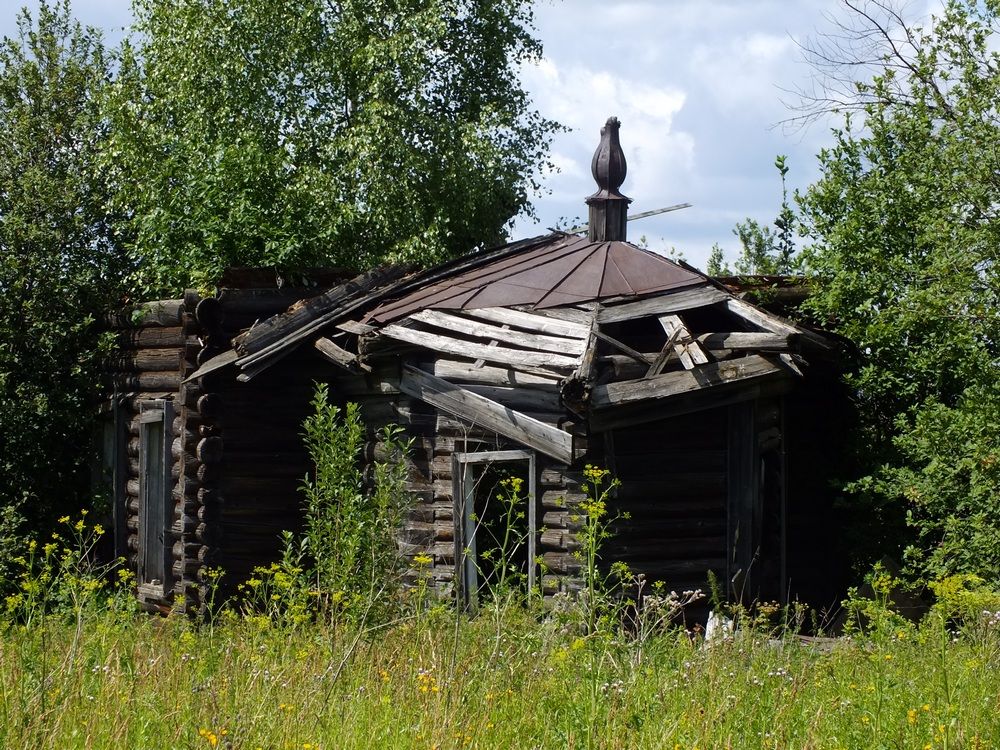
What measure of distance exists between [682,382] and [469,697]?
18.3ft

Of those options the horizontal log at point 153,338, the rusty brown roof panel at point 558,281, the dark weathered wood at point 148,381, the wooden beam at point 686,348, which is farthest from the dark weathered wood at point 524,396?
the dark weathered wood at point 148,381

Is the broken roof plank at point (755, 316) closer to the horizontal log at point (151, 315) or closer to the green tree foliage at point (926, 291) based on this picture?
the green tree foliage at point (926, 291)

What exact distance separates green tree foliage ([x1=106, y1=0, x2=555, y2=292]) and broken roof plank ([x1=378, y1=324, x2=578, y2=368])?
7.21 meters

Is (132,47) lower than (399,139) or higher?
higher

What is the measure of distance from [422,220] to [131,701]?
1554 centimetres

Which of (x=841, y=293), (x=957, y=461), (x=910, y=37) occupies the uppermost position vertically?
(x=910, y=37)

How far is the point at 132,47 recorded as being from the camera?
22.4 metres

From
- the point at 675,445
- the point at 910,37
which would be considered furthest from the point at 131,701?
the point at 910,37

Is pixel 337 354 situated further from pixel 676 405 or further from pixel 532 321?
pixel 676 405

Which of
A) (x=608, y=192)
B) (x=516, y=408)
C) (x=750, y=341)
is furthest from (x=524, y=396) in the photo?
(x=608, y=192)

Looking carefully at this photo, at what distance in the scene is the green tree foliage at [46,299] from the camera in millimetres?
14875

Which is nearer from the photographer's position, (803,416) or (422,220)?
(803,416)

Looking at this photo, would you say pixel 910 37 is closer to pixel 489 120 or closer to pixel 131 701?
pixel 489 120

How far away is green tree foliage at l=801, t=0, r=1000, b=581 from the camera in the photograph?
11109 millimetres
